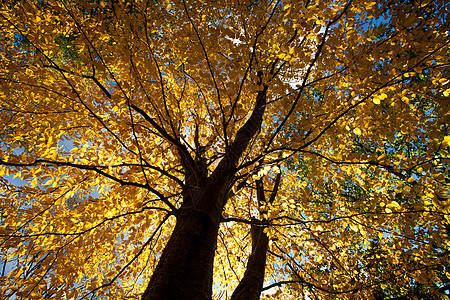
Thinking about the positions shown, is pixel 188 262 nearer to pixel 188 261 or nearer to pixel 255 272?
pixel 188 261

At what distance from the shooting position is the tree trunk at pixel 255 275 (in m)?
2.65

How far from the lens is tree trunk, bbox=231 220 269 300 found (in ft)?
8.69

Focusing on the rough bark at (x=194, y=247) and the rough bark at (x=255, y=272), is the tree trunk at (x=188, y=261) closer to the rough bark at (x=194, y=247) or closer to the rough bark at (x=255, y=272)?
the rough bark at (x=194, y=247)

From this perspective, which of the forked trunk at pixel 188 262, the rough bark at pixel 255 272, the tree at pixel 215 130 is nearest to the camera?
the forked trunk at pixel 188 262

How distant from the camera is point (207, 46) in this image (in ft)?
8.19

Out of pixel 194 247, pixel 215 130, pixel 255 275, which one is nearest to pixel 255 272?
pixel 255 275

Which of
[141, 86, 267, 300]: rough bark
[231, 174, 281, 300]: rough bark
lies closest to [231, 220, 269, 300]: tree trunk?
[231, 174, 281, 300]: rough bark

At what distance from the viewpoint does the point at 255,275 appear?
9.60 feet

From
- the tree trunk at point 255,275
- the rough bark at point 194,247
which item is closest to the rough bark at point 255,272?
the tree trunk at point 255,275

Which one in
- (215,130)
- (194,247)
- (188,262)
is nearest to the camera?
(188,262)

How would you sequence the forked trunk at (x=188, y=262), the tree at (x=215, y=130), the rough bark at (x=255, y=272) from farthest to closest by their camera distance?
1. the rough bark at (x=255, y=272)
2. the tree at (x=215, y=130)
3. the forked trunk at (x=188, y=262)

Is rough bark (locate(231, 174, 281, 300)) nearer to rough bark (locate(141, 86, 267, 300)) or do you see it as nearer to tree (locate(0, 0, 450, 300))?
tree (locate(0, 0, 450, 300))

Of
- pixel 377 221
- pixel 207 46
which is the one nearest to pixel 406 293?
pixel 377 221

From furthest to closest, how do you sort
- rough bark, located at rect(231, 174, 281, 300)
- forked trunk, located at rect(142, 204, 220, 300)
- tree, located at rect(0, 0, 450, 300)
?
rough bark, located at rect(231, 174, 281, 300) < tree, located at rect(0, 0, 450, 300) < forked trunk, located at rect(142, 204, 220, 300)
